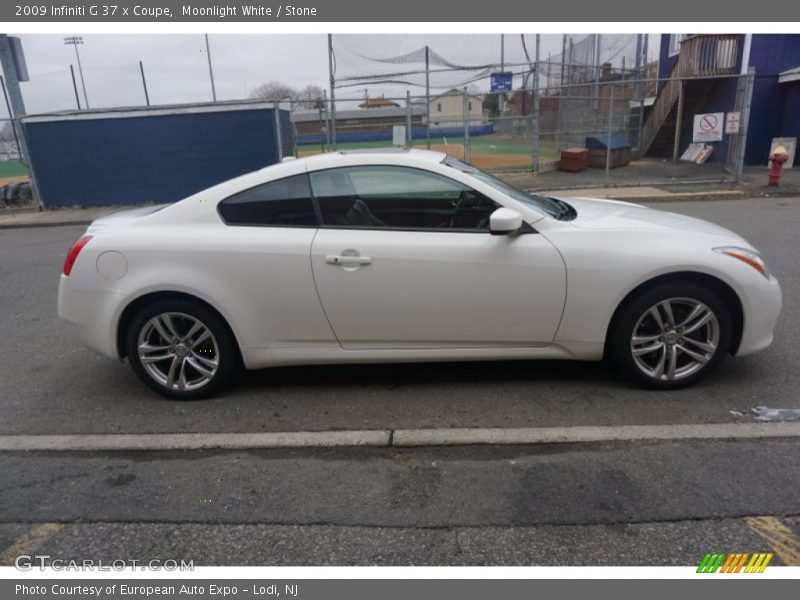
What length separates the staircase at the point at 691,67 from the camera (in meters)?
16.7

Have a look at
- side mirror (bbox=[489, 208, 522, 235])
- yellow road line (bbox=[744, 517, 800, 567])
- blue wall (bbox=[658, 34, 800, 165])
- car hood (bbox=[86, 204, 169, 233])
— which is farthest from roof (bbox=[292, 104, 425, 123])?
yellow road line (bbox=[744, 517, 800, 567])

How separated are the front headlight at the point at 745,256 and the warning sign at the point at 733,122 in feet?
38.4

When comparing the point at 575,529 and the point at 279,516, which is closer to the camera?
the point at 575,529

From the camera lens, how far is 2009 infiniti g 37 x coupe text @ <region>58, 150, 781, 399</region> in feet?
11.8

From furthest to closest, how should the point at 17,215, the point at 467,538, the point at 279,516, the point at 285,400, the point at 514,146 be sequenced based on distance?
the point at 514,146, the point at 17,215, the point at 285,400, the point at 279,516, the point at 467,538

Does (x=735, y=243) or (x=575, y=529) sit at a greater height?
(x=735, y=243)

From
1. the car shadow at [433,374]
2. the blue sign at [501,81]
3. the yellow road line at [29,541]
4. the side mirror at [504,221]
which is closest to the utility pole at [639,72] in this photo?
the blue sign at [501,81]

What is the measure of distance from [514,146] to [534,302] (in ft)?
57.3

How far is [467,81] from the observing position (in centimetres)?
1836

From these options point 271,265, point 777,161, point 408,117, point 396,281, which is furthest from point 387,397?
point 777,161

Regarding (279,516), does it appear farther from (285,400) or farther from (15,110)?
(15,110)

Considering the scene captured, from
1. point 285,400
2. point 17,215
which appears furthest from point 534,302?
point 17,215

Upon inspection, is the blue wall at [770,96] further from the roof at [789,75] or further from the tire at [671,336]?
the tire at [671,336]

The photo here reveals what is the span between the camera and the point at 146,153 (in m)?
15.1
